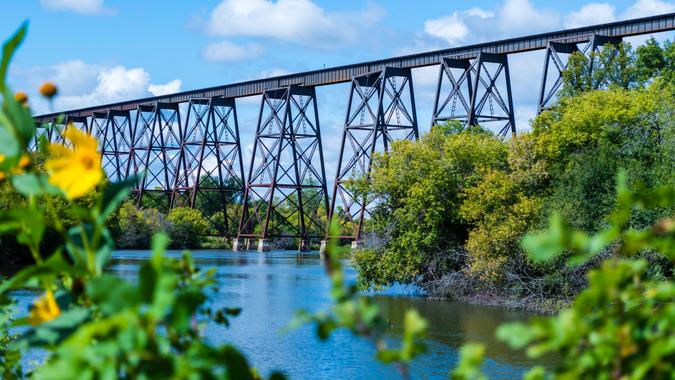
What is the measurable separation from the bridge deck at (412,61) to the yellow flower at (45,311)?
95.9 ft

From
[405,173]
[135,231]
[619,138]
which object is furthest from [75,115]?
[619,138]

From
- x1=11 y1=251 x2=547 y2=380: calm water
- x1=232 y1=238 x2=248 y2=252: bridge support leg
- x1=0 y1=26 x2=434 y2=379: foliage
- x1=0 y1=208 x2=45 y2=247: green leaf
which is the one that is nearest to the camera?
x1=0 y1=26 x2=434 y2=379: foliage

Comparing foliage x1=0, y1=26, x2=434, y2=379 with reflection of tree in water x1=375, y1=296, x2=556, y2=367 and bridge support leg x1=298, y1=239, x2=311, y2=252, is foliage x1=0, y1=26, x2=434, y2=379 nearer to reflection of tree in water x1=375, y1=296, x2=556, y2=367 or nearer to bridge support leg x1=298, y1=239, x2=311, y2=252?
reflection of tree in water x1=375, y1=296, x2=556, y2=367

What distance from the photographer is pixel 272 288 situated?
30.4m

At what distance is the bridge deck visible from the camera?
34.9m

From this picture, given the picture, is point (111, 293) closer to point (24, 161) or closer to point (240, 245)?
point (24, 161)

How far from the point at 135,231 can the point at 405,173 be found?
38.1 m

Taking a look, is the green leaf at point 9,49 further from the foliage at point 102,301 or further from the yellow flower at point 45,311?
the yellow flower at point 45,311

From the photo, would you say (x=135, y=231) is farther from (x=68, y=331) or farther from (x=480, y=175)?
(x=68, y=331)

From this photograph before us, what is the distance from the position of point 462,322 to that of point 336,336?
10.9 ft

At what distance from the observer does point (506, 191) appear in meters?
24.4

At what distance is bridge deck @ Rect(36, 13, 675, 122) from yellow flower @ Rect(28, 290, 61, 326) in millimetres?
29217

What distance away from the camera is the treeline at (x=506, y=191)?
22.0 metres

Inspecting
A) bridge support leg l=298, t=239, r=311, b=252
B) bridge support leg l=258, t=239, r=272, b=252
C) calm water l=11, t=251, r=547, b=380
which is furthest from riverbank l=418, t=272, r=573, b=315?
bridge support leg l=298, t=239, r=311, b=252
